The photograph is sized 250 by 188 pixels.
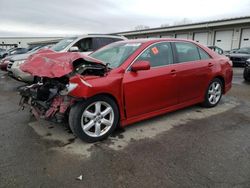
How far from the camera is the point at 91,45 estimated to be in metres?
8.34

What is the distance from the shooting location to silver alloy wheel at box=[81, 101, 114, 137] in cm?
331

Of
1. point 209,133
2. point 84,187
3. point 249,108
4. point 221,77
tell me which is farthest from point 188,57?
point 84,187

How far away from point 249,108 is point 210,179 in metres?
3.36

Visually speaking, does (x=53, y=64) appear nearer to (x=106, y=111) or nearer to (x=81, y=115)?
(x=81, y=115)

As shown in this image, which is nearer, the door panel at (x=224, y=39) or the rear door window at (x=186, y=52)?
the rear door window at (x=186, y=52)

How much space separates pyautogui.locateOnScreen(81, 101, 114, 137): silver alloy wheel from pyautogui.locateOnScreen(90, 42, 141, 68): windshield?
0.73 metres

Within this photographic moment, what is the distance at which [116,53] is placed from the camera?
4.16 m

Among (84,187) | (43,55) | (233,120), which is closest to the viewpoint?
(84,187)

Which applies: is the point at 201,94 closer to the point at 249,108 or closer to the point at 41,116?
the point at 249,108

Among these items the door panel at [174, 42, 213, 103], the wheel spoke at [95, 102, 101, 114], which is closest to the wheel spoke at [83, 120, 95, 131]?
the wheel spoke at [95, 102, 101, 114]

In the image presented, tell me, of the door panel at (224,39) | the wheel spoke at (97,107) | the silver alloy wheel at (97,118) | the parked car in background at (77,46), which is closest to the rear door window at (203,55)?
the silver alloy wheel at (97,118)

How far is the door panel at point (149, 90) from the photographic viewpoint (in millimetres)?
3594

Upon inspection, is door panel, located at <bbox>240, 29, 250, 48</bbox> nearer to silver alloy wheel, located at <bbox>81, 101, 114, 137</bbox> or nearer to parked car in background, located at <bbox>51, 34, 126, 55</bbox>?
parked car in background, located at <bbox>51, 34, 126, 55</bbox>

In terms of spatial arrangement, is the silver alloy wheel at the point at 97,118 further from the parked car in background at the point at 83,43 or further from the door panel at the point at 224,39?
the door panel at the point at 224,39
